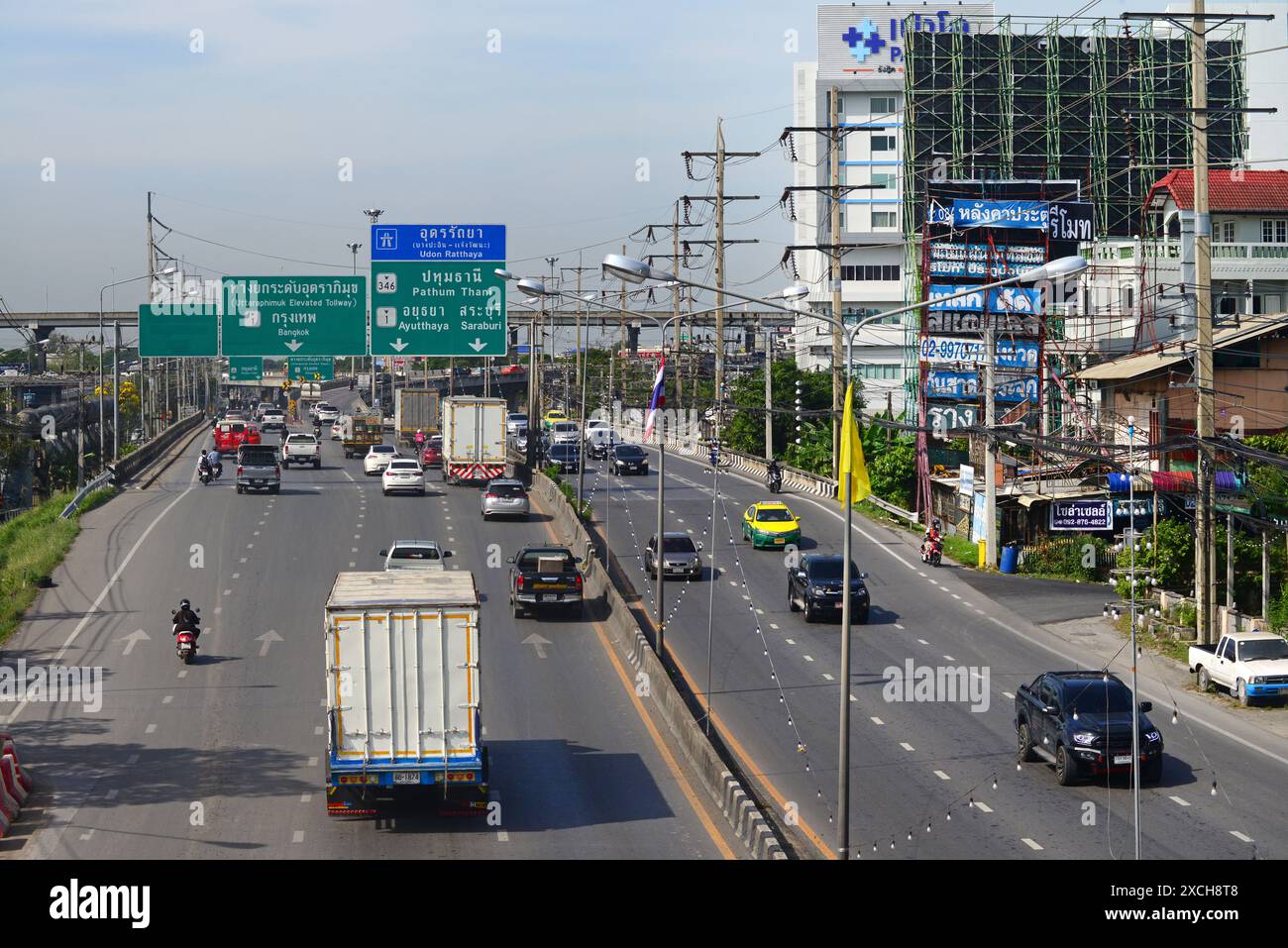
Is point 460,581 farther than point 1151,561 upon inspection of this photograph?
No

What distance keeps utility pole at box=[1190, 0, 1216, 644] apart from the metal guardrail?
35416 mm

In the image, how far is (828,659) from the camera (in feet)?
108

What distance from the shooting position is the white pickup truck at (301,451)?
69.7 m

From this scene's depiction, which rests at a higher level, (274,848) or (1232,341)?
(1232,341)

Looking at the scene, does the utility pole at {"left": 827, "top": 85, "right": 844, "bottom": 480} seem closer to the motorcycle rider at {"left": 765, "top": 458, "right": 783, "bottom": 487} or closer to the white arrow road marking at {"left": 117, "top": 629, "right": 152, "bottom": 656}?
the motorcycle rider at {"left": 765, "top": 458, "right": 783, "bottom": 487}

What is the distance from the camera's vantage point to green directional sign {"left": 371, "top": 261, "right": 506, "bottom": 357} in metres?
54.7

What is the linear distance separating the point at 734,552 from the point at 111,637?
19.8 metres

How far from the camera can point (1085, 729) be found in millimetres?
23156

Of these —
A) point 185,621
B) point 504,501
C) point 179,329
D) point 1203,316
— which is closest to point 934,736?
point 1203,316

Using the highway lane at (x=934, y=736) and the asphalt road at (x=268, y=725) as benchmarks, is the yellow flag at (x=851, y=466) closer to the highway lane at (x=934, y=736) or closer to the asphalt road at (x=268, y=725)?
the highway lane at (x=934, y=736)

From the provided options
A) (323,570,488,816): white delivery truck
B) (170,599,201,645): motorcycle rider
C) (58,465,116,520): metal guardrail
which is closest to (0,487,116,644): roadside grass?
(58,465,116,520): metal guardrail

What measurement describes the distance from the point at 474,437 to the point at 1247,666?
115ft
